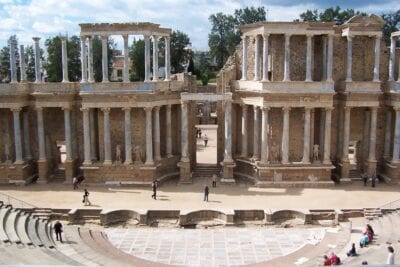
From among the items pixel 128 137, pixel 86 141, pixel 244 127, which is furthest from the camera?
pixel 244 127

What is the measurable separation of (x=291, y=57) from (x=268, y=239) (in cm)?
1479

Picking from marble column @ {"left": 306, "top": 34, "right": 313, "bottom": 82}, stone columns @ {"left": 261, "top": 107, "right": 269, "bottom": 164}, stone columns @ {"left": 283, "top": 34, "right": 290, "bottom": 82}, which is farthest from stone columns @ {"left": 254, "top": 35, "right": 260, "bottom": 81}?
marble column @ {"left": 306, "top": 34, "right": 313, "bottom": 82}

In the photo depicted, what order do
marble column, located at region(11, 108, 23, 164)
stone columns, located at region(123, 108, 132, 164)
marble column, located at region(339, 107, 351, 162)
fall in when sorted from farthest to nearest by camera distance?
marble column, located at region(339, 107, 351, 162) → marble column, located at region(11, 108, 23, 164) → stone columns, located at region(123, 108, 132, 164)

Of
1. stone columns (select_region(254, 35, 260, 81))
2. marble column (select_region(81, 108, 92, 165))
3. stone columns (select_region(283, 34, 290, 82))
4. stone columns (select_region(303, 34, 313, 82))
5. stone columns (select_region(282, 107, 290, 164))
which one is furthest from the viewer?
marble column (select_region(81, 108, 92, 165))

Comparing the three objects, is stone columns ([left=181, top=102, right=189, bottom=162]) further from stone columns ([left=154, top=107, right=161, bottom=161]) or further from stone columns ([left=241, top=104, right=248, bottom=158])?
stone columns ([left=241, top=104, right=248, bottom=158])

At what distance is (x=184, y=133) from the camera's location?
107 ft

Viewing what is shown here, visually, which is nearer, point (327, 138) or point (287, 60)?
point (287, 60)

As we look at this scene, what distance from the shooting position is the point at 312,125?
32312 mm

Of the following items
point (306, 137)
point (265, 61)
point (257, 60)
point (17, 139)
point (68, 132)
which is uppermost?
point (257, 60)

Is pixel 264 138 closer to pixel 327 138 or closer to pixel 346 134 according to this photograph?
pixel 327 138

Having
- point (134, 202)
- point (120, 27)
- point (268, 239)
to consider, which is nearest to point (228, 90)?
point (120, 27)

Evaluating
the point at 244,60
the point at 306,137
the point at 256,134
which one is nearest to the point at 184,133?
the point at 256,134

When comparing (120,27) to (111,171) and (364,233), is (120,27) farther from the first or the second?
(364,233)

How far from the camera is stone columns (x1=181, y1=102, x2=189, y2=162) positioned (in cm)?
3234
